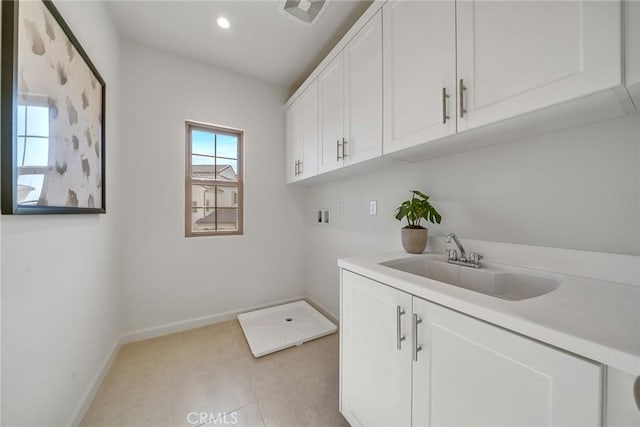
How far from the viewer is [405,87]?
1189mm

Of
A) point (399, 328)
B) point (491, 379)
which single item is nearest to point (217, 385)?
point (399, 328)

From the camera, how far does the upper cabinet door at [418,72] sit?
100 cm

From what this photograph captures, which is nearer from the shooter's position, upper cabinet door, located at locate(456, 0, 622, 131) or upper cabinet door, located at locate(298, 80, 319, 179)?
upper cabinet door, located at locate(456, 0, 622, 131)

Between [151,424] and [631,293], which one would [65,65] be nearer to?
[151,424]

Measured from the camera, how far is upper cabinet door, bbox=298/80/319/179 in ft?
6.75

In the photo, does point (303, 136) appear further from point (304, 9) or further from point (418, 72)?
point (418, 72)

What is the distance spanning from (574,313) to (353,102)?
1512mm

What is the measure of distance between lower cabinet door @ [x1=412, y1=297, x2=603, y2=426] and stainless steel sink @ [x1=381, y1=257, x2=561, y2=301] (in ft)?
1.54

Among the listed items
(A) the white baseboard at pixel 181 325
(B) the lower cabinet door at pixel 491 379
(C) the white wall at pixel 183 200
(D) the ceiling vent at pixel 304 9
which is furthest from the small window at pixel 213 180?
(B) the lower cabinet door at pixel 491 379

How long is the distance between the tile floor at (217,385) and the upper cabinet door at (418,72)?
5.36ft

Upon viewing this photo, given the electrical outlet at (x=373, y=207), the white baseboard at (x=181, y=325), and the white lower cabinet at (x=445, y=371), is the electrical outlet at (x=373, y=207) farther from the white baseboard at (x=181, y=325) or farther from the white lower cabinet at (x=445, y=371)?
the white baseboard at (x=181, y=325)

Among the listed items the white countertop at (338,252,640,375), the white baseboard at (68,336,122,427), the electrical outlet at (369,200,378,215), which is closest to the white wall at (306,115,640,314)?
the electrical outlet at (369,200,378,215)

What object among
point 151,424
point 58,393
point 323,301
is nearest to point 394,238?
point 323,301

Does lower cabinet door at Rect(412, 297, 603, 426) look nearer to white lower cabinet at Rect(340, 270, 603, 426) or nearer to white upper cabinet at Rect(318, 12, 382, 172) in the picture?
white lower cabinet at Rect(340, 270, 603, 426)
